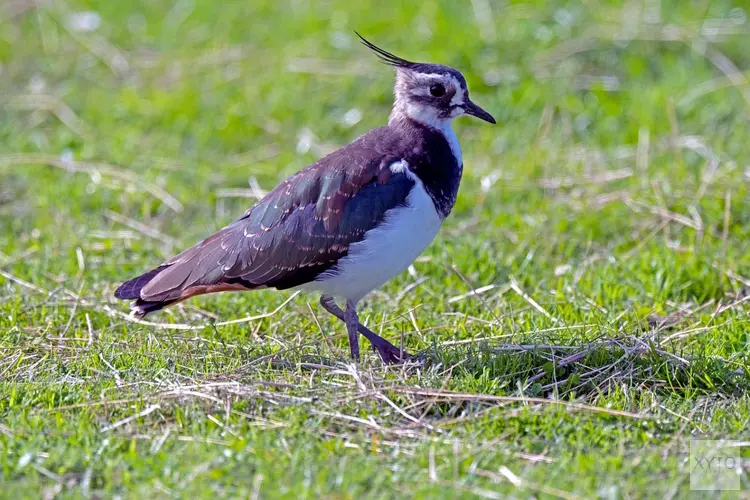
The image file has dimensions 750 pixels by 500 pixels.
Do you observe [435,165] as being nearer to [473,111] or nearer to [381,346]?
[473,111]

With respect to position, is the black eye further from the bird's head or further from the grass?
the grass

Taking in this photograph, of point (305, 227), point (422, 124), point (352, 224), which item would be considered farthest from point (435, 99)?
point (305, 227)

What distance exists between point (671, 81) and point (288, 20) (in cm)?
395

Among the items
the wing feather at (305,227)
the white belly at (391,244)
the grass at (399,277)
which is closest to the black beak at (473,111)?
the wing feather at (305,227)

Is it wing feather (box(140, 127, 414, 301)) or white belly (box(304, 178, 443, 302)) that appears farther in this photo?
wing feather (box(140, 127, 414, 301))

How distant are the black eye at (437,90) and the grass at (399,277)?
1.28 metres

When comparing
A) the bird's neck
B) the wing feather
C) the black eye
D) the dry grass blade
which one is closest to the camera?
the wing feather

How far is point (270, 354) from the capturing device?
215 inches

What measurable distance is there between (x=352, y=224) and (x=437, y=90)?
3.17 feet

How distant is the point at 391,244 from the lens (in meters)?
5.26

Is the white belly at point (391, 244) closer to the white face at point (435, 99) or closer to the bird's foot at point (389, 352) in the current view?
the bird's foot at point (389, 352)

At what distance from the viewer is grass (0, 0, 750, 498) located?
4.41 m

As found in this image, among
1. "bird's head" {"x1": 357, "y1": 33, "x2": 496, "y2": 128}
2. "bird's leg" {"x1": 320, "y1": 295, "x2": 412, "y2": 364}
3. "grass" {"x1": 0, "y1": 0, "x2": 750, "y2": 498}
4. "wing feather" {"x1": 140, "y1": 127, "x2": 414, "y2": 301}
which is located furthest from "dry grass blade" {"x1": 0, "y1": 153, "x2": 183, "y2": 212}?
"bird's head" {"x1": 357, "y1": 33, "x2": 496, "y2": 128}

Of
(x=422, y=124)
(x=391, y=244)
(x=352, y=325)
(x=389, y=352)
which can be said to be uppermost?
(x=422, y=124)
